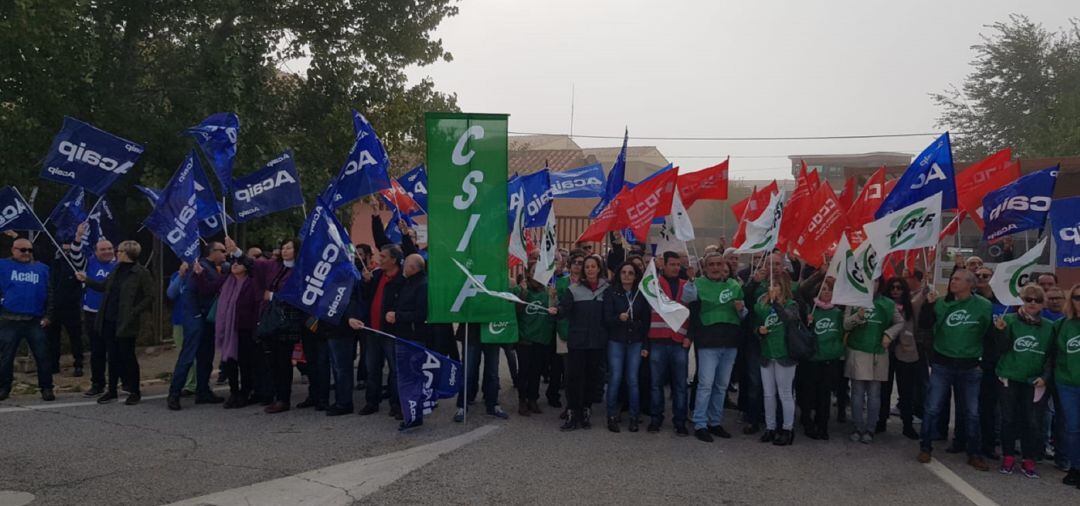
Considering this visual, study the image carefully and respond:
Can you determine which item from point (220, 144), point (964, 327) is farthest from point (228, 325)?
point (964, 327)

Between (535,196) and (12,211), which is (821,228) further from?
(12,211)

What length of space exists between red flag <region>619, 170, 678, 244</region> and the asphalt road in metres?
Answer: 3.28

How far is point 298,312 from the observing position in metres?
9.00

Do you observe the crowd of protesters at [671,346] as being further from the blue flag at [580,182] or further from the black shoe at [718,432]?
the blue flag at [580,182]

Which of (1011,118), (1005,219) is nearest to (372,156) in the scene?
(1005,219)

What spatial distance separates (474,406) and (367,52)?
331 inches

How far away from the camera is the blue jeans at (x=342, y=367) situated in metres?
8.94

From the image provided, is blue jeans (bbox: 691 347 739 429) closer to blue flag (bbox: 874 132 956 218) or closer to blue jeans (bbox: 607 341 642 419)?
blue jeans (bbox: 607 341 642 419)

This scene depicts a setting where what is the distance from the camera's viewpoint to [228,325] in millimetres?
9227

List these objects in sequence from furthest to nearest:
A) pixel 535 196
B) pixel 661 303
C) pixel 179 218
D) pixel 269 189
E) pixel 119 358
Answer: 1. pixel 535 196
2. pixel 269 189
3. pixel 119 358
4. pixel 179 218
5. pixel 661 303

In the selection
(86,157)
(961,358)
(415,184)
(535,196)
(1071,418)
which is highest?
(415,184)

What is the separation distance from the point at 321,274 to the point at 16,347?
3.69 meters

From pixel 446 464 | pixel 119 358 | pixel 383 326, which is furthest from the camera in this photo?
pixel 119 358

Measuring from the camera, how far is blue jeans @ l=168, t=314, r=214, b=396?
9250 mm
